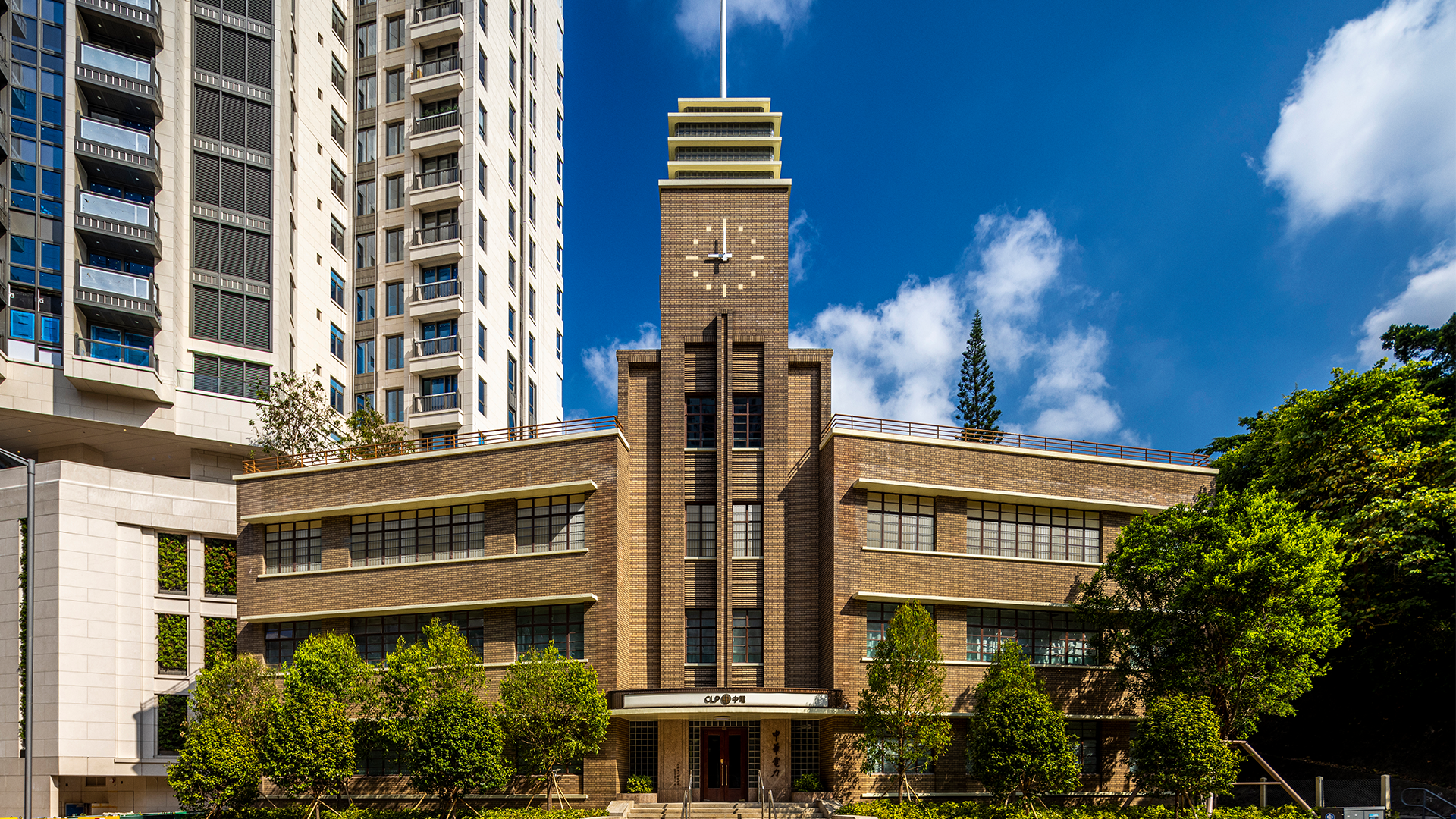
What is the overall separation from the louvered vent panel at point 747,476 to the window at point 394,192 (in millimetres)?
33065

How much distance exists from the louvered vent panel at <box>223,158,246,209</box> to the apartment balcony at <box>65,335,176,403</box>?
7.33 meters

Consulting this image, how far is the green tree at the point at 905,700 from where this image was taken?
33.2m

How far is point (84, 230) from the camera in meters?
44.4

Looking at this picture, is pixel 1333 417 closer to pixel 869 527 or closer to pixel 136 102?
pixel 869 527

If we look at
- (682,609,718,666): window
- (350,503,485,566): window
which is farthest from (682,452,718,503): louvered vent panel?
(350,503,485,566): window

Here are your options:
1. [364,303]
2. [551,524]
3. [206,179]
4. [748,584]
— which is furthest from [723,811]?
[364,303]

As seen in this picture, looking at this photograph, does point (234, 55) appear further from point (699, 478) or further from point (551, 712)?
point (551, 712)

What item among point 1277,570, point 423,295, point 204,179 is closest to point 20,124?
point 204,179

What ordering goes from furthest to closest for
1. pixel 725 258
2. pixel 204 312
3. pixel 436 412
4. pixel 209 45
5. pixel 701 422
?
pixel 436 412, pixel 209 45, pixel 204 312, pixel 725 258, pixel 701 422

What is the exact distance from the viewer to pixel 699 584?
37.3m

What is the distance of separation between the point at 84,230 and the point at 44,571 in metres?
15.8

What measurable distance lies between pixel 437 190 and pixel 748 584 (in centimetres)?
3381

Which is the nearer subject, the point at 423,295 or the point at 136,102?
the point at 136,102

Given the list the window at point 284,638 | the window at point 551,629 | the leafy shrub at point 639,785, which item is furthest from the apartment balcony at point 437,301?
the leafy shrub at point 639,785
